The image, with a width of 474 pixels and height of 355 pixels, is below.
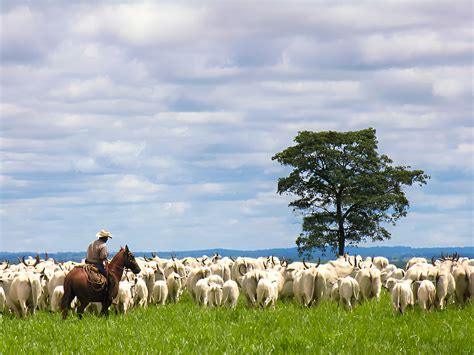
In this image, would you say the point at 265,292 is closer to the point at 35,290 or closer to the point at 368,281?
the point at 368,281

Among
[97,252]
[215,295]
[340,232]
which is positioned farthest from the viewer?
[340,232]

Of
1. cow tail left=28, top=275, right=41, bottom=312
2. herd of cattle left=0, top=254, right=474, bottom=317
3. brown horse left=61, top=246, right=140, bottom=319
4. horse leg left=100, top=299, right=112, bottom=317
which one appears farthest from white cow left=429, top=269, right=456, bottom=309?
cow tail left=28, top=275, right=41, bottom=312

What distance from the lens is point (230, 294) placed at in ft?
80.5

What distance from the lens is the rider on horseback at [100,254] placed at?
76.1 ft

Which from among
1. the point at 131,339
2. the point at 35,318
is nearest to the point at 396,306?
the point at 131,339

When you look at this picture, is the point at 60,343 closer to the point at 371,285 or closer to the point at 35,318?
the point at 35,318

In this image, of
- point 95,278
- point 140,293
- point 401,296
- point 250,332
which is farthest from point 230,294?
point 250,332

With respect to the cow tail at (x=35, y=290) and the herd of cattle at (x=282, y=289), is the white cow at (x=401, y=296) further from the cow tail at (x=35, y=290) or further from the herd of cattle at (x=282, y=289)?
the cow tail at (x=35, y=290)

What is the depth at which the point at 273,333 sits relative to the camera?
59.3 feet

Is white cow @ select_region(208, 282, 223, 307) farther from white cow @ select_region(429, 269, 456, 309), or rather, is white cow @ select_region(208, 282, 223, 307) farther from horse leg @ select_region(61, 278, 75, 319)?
white cow @ select_region(429, 269, 456, 309)

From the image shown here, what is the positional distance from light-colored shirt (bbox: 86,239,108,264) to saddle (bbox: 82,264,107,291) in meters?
0.28

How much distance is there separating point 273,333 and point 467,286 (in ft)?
29.4

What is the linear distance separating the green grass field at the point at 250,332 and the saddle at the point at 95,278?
0.80 m

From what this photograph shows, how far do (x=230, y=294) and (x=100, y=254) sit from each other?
395cm
